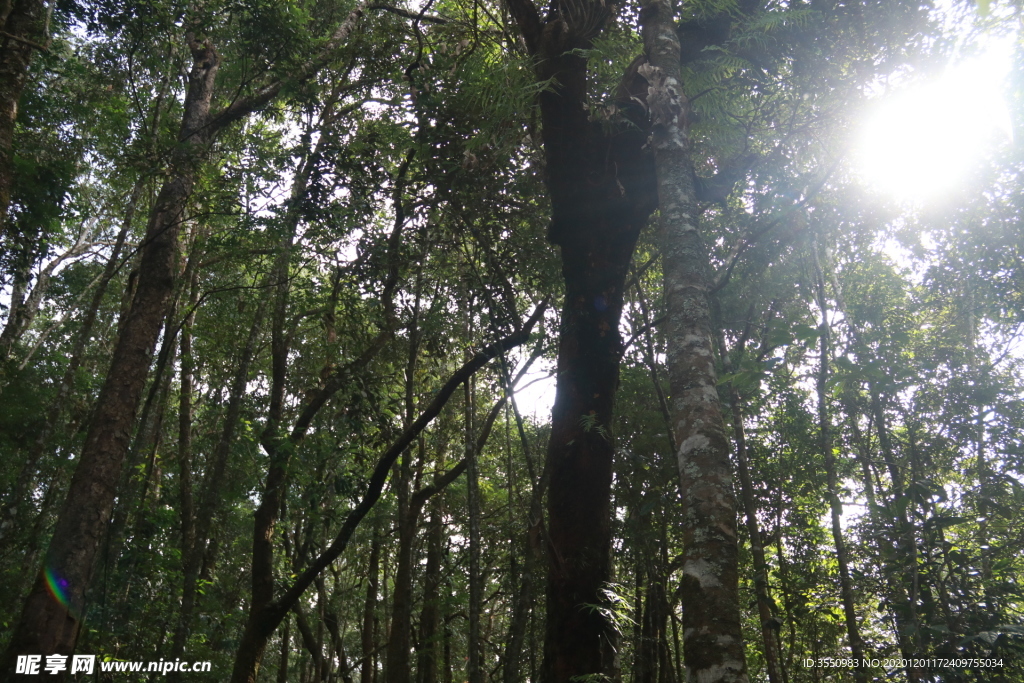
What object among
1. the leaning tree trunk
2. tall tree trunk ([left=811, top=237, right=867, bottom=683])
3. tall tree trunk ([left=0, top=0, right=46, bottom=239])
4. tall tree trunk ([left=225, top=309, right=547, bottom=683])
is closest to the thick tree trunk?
tall tree trunk ([left=0, top=0, right=46, bottom=239])

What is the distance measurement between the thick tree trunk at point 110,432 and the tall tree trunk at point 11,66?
1255 mm

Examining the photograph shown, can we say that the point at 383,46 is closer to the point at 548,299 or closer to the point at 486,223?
the point at 486,223

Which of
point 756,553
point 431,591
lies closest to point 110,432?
point 756,553

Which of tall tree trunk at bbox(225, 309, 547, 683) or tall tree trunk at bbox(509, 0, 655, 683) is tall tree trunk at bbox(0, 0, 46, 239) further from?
tall tree trunk at bbox(509, 0, 655, 683)

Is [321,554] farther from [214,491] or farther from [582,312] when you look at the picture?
[582,312]

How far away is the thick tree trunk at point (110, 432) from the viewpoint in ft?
16.7

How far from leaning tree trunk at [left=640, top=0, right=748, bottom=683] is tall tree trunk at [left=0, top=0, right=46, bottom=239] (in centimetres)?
493

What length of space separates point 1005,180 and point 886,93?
184 inches

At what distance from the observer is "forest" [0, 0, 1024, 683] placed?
3906 mm

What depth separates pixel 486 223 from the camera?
6145 millimetres

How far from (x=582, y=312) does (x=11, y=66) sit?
5.53m

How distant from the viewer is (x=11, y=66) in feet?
18.1

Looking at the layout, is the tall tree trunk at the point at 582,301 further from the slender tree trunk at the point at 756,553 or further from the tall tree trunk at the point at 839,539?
the tall tree trunk at the point at 839,539

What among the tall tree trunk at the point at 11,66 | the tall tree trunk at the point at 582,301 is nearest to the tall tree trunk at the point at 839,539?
the tall tree trunk at the point at 582,301
